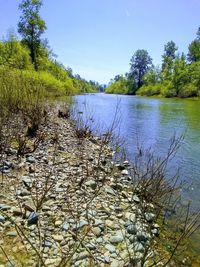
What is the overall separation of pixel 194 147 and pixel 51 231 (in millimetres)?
8621

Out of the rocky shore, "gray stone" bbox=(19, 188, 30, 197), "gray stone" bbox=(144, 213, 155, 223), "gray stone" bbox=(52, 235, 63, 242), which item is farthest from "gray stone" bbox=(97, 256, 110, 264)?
"gray stone" bbox=(19, 188, 30, 197)

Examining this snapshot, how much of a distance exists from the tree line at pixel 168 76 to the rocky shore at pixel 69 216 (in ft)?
154

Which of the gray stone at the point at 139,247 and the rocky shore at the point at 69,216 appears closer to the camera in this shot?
the rocky shore at the point at 69,216

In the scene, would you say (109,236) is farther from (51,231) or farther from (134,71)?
(134,71)

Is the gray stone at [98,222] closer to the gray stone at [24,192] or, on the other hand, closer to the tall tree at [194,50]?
the gray stone at [24,192]

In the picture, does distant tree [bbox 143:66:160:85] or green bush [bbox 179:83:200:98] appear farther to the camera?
distant tree [bbox 143:66:160:85]

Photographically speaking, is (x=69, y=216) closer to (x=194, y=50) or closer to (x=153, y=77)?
(x=194, y=50)

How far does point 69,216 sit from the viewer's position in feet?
13.6

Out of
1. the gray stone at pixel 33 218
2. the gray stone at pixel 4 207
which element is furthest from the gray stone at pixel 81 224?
the gray stone at pixel 4 207

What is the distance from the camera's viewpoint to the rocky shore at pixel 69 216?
10.6 feet

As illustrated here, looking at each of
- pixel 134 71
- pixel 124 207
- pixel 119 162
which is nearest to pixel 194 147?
pixel 119 162

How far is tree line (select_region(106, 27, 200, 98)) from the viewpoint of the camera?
Answer: 175ft

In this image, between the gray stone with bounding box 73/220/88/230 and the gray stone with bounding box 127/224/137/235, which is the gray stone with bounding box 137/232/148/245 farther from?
the gray stone with bounding box 73/220/88/230

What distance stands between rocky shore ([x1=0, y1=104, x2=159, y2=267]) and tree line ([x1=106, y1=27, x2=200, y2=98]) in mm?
46790
